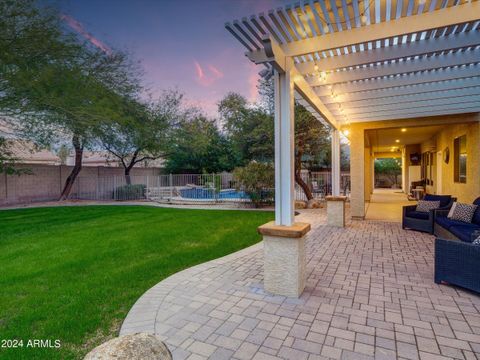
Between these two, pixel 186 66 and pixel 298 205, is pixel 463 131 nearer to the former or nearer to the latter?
pixel 298 205

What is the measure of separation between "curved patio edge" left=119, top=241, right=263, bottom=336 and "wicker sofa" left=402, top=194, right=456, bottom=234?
176 inches

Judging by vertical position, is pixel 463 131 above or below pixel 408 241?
above

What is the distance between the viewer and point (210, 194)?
13.5 m

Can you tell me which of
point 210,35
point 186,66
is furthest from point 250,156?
point 210,35

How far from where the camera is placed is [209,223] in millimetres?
8008

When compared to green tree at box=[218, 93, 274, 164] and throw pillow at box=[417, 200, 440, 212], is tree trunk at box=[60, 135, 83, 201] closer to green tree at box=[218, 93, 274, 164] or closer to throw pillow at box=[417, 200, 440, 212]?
green tree at box=[218, 93, 274, 164]

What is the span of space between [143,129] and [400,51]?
12267 mm

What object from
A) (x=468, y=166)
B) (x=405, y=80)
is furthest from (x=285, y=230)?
(x=468, y=166)

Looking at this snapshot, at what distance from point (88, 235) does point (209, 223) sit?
307 centimetres

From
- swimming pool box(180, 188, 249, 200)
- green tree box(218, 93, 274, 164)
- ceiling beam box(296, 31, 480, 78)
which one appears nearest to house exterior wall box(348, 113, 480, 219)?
green tree box(218, 93, 274, 164)

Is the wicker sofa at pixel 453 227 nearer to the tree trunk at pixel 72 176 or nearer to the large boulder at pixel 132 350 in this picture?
the large boulder at pixel 132 350

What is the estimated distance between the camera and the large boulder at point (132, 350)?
1.28 metres

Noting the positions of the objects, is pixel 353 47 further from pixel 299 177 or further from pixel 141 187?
pixel 141 187

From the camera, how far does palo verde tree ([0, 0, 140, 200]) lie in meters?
7.00
